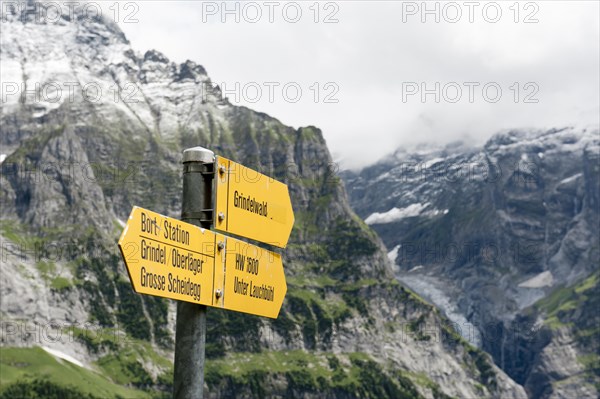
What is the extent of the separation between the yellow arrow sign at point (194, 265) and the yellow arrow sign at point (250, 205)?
12.7 inches

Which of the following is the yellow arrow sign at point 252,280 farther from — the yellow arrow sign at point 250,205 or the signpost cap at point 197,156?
the signpost cap at point 197,156

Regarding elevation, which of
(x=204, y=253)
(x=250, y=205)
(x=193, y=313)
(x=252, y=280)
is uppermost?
(x=250, y=205)

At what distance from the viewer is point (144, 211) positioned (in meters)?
15.1

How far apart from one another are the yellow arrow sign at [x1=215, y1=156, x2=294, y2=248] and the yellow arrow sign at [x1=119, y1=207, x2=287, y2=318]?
32 centimetres

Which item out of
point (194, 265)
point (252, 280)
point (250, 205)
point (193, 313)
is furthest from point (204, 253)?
point (250, 205)

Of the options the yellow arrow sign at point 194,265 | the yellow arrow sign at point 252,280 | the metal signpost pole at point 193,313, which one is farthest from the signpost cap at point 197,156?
the yellow arrow sign at point 252,280

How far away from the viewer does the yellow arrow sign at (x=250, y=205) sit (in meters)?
16.6

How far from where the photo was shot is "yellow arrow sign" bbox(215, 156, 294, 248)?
54.4 feet

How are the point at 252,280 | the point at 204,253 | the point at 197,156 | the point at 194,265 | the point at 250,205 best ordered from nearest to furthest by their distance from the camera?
the point at 194,265 < the point at 204,253 < the point at 197,156 < the point at 252,280 < the point at 250,205

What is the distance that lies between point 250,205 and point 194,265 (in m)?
2.08

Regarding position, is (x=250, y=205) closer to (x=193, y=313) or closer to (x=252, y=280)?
(x=252, y=280)

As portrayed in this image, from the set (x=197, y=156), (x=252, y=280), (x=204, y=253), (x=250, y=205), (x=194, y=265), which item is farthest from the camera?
(x=250, y=205)

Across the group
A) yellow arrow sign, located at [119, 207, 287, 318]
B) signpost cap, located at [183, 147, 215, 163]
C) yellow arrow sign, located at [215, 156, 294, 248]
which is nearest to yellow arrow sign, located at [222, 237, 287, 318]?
yellow arrow sign, located at [119, 207, 287, 318]

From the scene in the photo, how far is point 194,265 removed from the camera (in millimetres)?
15820
